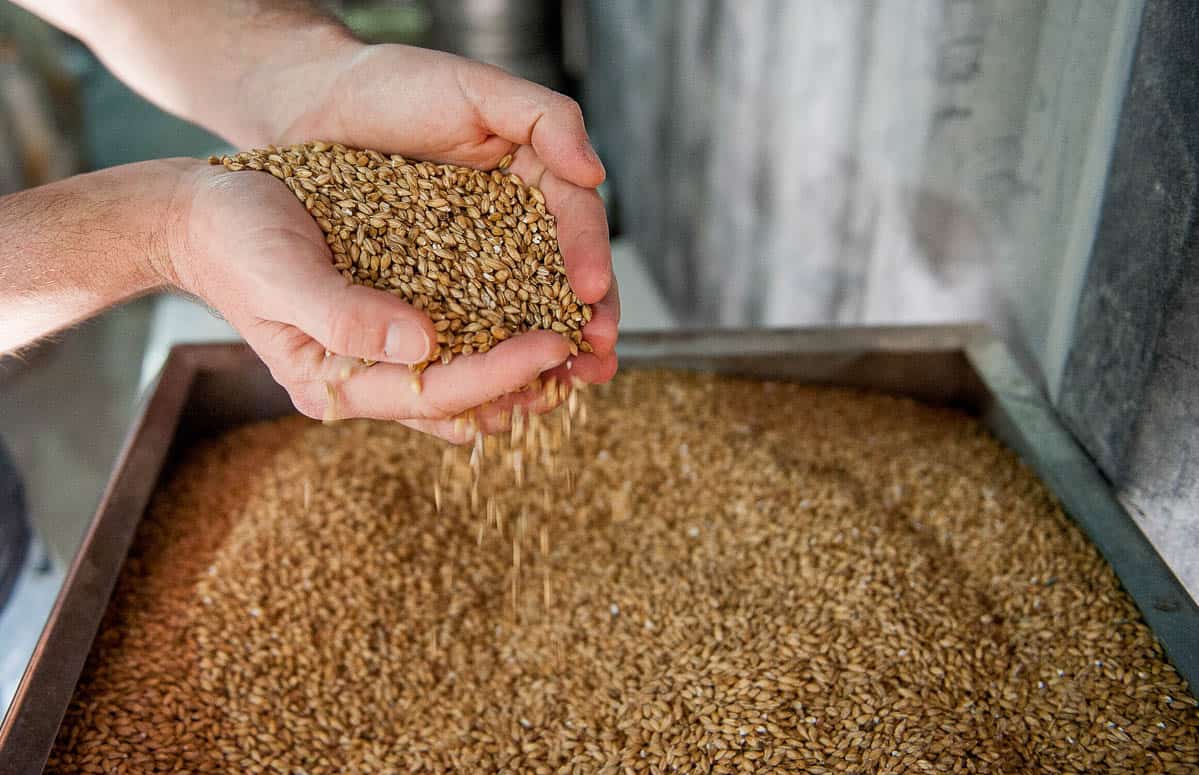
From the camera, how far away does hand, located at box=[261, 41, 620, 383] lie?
1.46 metres

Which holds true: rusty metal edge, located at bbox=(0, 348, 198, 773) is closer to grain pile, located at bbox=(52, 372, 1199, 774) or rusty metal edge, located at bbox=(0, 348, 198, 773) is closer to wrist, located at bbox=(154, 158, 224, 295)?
grain pile, located at bbox=(52, 372, 1199, 774)

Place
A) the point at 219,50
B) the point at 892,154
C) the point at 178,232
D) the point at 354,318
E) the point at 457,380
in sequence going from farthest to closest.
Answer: the point at 892,154
the point at 219,50
the point at 178,232
the point at 457,380
the point at 354,318

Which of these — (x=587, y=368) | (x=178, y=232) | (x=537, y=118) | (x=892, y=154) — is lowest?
(x=587, y=368)

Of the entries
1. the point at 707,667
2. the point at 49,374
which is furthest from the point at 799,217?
the point at 49,374

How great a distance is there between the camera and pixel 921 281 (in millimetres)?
2068

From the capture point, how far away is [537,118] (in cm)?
148

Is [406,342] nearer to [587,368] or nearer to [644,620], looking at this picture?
[587,368]

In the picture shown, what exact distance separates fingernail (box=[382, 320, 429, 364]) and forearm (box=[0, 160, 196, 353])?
51 centimetres

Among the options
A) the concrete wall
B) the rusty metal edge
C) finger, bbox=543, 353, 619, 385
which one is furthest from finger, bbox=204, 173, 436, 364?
the concrete wall

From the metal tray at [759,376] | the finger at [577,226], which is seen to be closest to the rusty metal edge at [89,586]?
the metal tray at [759,376]

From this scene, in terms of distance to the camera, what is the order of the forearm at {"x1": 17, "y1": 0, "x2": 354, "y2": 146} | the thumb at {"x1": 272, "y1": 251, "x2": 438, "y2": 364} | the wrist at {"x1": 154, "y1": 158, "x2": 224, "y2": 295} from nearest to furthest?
the thumb at {"x1": 272, "y1": 251, "x2": 438, "y2": 364} → the wrist at {"x1": 154, "y1": 158, "x2": 224, "y2": 295} → the forearm at {"x1": 17, "y1": 0, "x2": 354, "y2": 146}

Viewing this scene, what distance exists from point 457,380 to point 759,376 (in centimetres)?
99

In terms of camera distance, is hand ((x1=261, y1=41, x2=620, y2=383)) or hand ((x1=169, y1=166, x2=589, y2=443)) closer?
hand ((x1=169, y1=166, x2=589, y2=443))

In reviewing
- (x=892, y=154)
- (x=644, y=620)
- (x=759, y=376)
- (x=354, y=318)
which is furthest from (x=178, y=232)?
(x=892, y=154)
